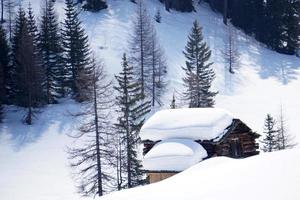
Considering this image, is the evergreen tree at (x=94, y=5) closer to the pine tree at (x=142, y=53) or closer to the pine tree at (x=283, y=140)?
Answer: the pine tree at (x=142, y=53)

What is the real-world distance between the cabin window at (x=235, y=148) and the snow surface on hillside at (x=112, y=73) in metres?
11.4

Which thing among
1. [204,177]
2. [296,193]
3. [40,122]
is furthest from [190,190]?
[40,122]

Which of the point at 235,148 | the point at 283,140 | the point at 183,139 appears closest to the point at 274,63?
the point at 283,140

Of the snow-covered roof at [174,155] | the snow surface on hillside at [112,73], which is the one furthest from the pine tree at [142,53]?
the snow-covered roof at [174,155]

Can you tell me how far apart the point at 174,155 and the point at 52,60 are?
1520 inches

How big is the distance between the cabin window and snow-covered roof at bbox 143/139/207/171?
3.15 meters

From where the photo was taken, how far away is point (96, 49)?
220ft

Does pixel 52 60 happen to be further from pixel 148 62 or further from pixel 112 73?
pixel 148 62

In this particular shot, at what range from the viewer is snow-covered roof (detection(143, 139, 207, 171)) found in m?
23.6

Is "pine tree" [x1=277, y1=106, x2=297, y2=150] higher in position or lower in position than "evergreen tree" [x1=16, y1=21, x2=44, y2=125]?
lower

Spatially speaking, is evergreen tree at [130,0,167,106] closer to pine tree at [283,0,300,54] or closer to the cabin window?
pine tree at [283,0,300,54]

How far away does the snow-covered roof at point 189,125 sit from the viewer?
2477 cm

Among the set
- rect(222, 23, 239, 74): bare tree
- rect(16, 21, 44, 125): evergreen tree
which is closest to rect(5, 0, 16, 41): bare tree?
rect(16, 21, 44, 125): evergreen tree

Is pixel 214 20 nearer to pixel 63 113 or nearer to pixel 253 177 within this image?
pixel 63 113
